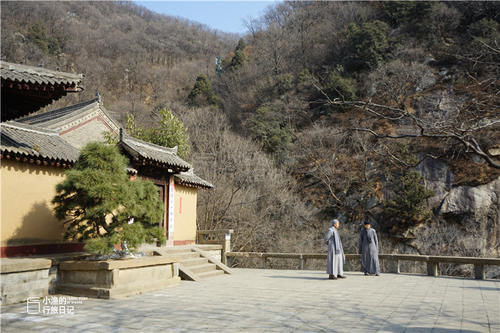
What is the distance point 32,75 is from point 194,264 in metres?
6.27

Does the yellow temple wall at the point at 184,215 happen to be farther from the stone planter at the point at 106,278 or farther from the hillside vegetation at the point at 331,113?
the stone planter at the point at 106,278

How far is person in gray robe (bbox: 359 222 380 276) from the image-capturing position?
1137cm

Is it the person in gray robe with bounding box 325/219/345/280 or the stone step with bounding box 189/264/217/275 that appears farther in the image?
the stone step with bounding box 189/264/217/275

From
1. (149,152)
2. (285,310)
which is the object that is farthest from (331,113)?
(285,310)

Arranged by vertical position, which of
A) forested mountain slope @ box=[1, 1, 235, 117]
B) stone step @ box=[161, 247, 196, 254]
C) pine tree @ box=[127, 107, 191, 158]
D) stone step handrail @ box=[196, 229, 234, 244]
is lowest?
stone step @ box=[161, 247, 196, 254]

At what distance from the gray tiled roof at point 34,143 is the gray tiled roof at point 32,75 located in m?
1.75

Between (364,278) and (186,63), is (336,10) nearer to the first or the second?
(186,63)

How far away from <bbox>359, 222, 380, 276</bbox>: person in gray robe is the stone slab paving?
192 centimetres

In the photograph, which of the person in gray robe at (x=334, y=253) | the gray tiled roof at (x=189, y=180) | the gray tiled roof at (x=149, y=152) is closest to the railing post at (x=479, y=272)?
the person in gray robe at (x=334, y=253)

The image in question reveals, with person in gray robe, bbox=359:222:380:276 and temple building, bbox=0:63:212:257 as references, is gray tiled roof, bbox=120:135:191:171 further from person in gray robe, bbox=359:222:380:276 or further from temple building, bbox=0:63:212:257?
person in gray robe, bbox=359:222:380:276

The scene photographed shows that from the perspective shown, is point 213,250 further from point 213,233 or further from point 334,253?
point 334,253

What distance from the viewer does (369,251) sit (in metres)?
11.5

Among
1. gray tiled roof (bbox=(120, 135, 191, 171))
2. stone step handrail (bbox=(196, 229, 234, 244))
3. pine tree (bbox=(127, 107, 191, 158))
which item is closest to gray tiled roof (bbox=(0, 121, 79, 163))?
gray tiled roof (bbox=(120, 135, 191, 171))

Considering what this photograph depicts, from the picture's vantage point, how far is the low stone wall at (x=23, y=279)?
22.1 feet
